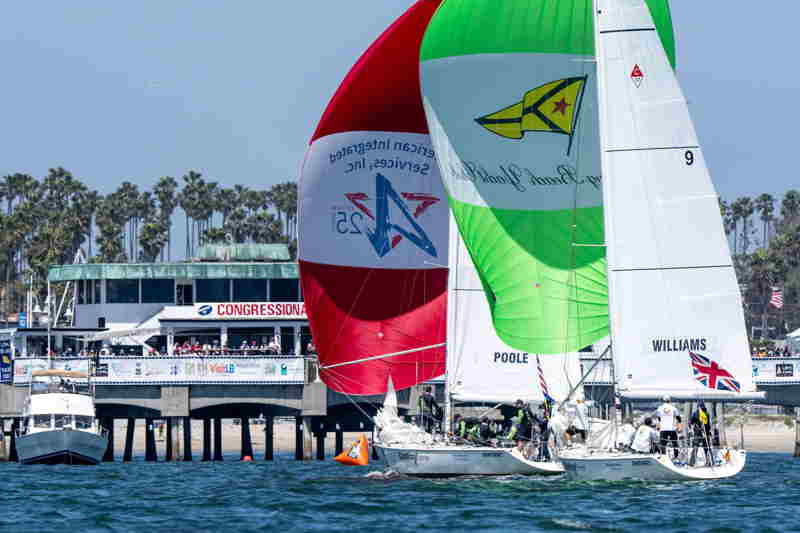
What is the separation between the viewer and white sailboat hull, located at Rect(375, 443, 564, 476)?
43094 mm

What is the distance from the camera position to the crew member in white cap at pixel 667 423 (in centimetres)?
3878

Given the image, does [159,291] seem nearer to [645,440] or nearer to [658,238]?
[658,238]

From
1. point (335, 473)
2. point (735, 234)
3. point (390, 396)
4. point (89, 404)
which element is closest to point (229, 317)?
point (89, 404)

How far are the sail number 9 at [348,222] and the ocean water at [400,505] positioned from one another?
7264 millimetres

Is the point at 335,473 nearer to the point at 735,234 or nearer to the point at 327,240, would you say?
the point at 327,240

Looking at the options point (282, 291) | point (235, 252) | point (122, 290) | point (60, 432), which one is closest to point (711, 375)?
point (60, 432)

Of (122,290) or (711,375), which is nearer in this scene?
(711,375)

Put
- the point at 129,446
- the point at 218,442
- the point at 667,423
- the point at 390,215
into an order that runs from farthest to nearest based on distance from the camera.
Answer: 1. the point at 129,446
2. the point at 218,442
3. the point at 390,215
4. the point at 667,423

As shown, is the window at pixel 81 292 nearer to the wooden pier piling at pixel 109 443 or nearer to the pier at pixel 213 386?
the wooden pier piling at pixel 109 443

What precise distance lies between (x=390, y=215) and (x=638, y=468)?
13692mm

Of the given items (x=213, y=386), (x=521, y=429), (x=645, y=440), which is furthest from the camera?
(x=213, y=386)

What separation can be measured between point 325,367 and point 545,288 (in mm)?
8516

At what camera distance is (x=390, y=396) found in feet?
159

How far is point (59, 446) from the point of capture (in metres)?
59.6
